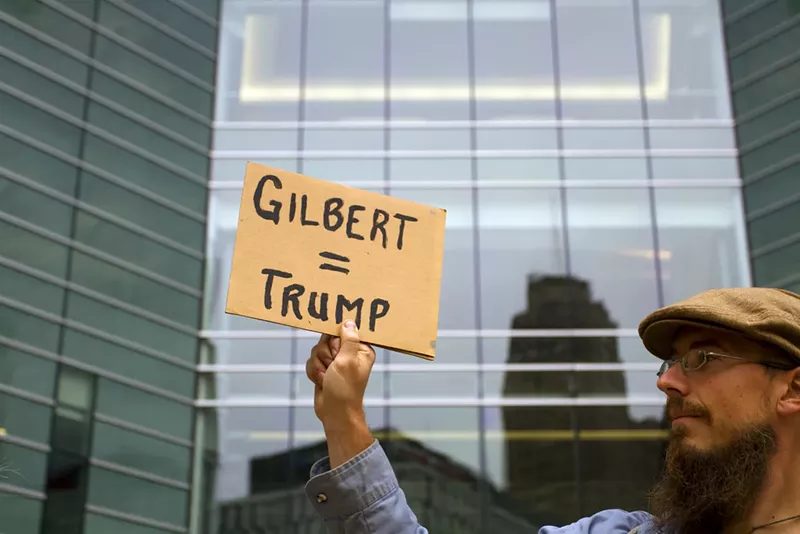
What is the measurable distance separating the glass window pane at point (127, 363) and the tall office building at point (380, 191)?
28 mm

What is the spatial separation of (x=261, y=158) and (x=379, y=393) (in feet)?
12.4

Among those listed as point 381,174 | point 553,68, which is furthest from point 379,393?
point 553,68

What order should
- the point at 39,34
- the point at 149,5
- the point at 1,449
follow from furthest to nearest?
the point at 149,5, the point at 39,34, the point at 1,449

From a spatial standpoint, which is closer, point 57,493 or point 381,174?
point 57,493

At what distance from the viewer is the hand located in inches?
69.3

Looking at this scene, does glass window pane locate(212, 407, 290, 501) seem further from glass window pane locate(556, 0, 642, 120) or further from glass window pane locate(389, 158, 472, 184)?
glass window pane locate(556, 0, 642, 120)

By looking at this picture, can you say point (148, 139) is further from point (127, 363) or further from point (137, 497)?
point (137, 497)

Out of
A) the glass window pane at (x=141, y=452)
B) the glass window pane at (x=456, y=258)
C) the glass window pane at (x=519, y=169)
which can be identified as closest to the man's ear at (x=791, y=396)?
the glass window pane at (x=456, y=258)

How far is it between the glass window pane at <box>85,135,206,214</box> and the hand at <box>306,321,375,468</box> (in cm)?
1163

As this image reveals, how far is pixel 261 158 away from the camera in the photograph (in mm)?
14031

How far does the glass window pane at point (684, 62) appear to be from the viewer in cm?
1412

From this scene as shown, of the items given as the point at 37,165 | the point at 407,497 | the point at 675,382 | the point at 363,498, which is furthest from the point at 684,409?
the point at 37,165

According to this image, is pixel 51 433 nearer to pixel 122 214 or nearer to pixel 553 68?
pixel 122 214

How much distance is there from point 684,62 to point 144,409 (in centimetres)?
887
